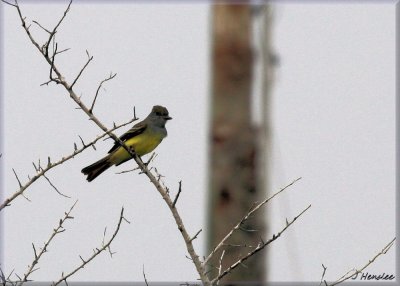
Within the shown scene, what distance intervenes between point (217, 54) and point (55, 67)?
4.60m

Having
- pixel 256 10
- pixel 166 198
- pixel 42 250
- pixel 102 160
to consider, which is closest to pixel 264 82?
pixel 256 10

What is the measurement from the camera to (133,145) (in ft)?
→ 26.5

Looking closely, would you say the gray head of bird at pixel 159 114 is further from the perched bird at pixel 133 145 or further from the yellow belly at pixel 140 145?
the yellow belly at pixel 140 145

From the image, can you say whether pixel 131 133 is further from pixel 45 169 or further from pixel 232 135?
pixel 45 169

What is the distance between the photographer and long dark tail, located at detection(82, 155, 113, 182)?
26.7 ft

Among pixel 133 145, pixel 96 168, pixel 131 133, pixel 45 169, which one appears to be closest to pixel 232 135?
pixel 131 133

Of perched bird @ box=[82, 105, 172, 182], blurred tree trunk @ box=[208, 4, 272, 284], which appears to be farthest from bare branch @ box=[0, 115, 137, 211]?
blurred tree trunk @ box=[208, 4, 272, 284]

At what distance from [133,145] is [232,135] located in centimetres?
164

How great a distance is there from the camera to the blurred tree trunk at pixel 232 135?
30.4 feet

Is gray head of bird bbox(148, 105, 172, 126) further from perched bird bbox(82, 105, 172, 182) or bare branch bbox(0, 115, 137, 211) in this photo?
bare branch bbox(0, 115, 137, 211)

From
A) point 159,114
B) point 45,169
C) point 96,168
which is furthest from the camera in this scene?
point 159,114

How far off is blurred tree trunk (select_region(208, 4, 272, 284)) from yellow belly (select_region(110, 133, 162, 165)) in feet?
4.45

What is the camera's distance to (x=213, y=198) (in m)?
9.51

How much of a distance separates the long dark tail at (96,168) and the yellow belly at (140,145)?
2.9 inches
